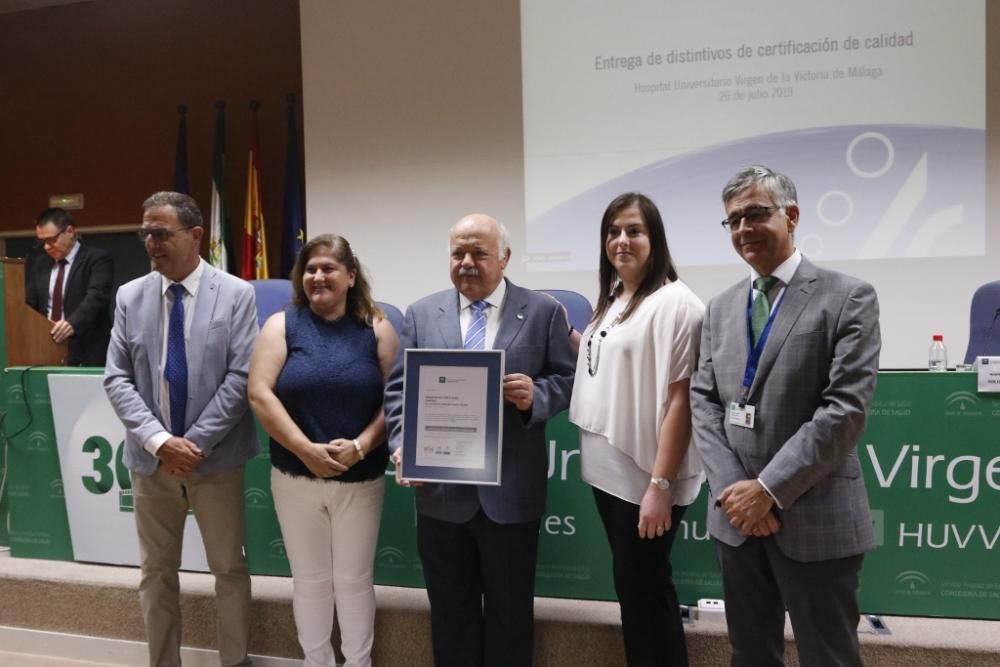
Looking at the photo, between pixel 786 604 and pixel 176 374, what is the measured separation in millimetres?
1875

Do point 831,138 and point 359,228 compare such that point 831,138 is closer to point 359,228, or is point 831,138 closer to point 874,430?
point 874,430

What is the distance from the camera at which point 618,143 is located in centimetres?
457

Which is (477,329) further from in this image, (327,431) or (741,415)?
(741,415)

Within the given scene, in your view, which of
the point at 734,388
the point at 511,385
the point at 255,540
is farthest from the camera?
the point at 255,540

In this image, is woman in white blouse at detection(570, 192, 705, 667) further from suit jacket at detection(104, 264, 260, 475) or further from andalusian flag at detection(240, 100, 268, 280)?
andalusian flag at detection(240, 100, 268, 280)

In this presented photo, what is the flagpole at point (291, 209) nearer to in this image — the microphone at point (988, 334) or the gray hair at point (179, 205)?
the gray hair at point (179, 205)

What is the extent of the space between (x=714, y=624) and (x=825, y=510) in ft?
3.13

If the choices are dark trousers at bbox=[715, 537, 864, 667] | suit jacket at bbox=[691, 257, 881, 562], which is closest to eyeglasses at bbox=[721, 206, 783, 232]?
suit jacket at bbox=[691, 257, 881, 562]

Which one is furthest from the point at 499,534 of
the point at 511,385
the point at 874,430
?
the point at 874,430

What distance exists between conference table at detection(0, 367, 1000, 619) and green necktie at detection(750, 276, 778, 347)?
34.9 inches

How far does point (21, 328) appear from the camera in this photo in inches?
130

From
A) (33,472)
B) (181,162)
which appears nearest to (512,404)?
(33,472)

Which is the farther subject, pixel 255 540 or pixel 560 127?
pixel 560 127

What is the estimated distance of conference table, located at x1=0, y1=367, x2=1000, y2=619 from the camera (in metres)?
2.32
